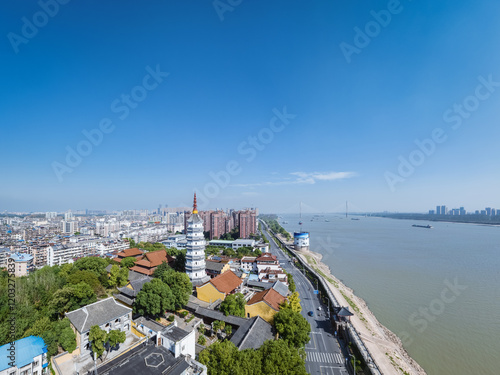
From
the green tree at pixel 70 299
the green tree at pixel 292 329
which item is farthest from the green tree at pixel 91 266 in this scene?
the green tree at pixel 292 329

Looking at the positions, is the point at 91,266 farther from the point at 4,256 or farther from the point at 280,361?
the point at 4,256

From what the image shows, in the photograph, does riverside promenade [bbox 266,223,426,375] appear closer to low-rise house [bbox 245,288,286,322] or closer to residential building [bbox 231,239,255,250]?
low-rise house [bbox 245,288,286,322]

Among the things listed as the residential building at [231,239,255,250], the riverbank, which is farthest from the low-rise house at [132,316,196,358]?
the residential building at [231,239,255,250]

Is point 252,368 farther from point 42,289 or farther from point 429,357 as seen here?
point 42,289

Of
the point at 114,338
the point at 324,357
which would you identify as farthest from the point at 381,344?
the point at 114,338

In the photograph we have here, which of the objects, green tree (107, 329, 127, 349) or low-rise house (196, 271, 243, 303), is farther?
low-rise house (196, 271, 243, 303)

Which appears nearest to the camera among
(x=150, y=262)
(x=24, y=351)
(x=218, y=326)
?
(x=24, y=351)

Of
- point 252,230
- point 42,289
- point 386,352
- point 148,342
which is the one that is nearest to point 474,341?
point 386,352
